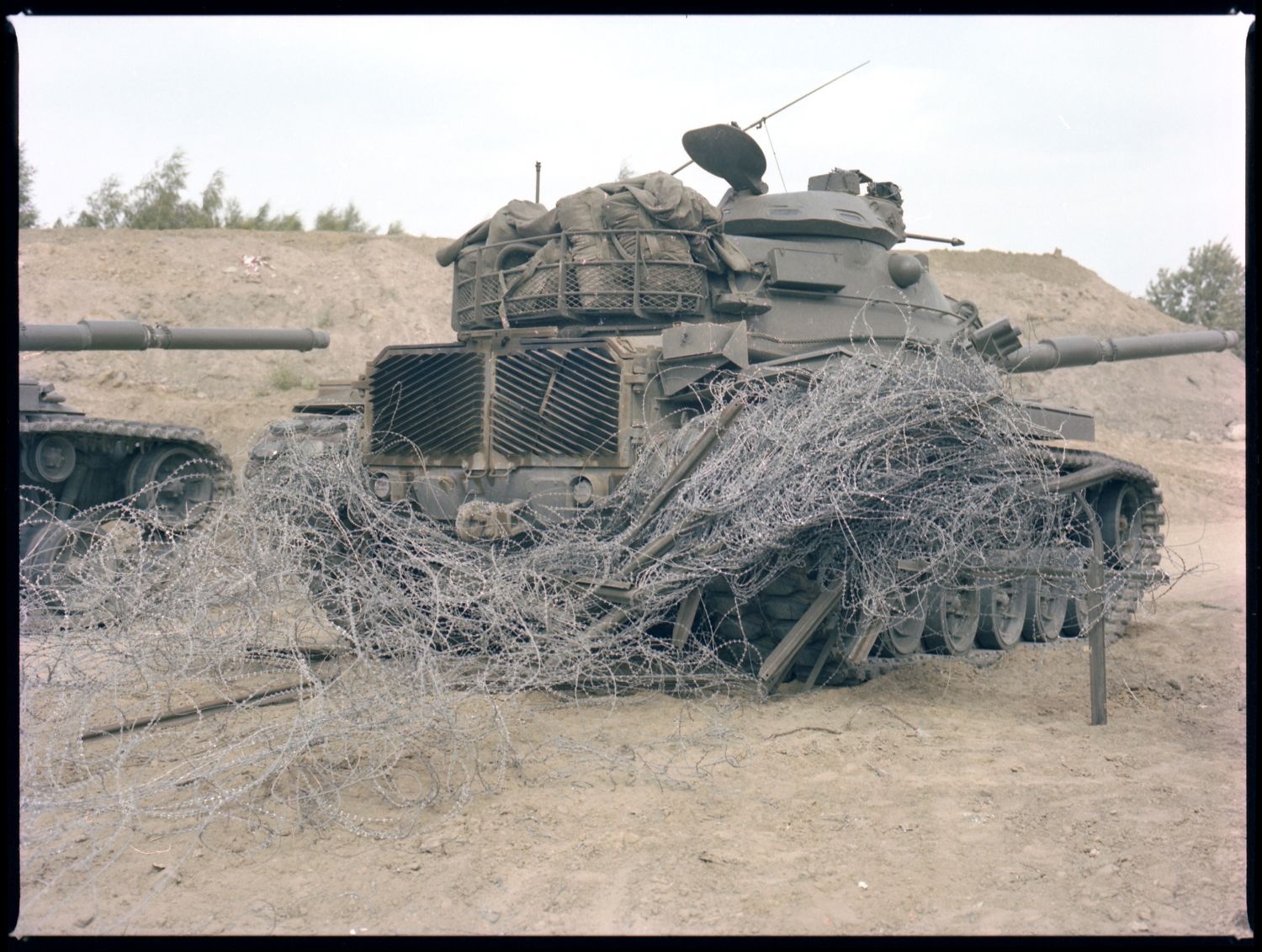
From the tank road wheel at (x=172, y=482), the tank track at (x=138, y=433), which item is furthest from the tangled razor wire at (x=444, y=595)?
the tank road wheel at (x=172, y=482)

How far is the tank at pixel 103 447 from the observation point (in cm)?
1234

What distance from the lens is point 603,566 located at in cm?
668

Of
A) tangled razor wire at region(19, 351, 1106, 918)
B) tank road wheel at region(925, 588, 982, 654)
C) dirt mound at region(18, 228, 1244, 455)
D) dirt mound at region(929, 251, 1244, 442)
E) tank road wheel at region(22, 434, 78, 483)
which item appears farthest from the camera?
dirt mound at region(929, 251, 1244, 442)

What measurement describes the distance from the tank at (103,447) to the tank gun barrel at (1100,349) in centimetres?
710

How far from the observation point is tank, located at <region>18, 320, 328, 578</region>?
1234 centimetres

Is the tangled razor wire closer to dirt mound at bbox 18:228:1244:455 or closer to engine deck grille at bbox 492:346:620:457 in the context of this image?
engine deck grille at bbox 492:346:620:457

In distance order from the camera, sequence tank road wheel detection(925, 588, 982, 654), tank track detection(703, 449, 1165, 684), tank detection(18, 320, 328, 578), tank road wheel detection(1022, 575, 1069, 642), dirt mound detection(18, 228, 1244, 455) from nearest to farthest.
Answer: tank track detection(703, 449, 1165, 684), tank road wheel detection(925, 588, 982, 654), tank road wheel detection(1022, 575, 1069, 642), tank detection(18, 320, 328, 578), dirt mound detection(18, 228, 1244, 455)

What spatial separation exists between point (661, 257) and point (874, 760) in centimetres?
330

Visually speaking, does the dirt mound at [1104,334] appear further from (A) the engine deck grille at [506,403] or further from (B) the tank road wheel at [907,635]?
(A) the engine deck grille at [506,403]

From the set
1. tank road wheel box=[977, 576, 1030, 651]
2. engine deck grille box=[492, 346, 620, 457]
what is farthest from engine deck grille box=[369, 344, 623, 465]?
tank road wheel box=[977, 576, 1030, 651]

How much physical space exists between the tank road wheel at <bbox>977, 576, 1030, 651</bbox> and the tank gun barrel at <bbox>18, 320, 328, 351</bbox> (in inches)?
323

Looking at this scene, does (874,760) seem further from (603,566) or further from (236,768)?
(236,768)

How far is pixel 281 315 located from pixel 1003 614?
2163cm
